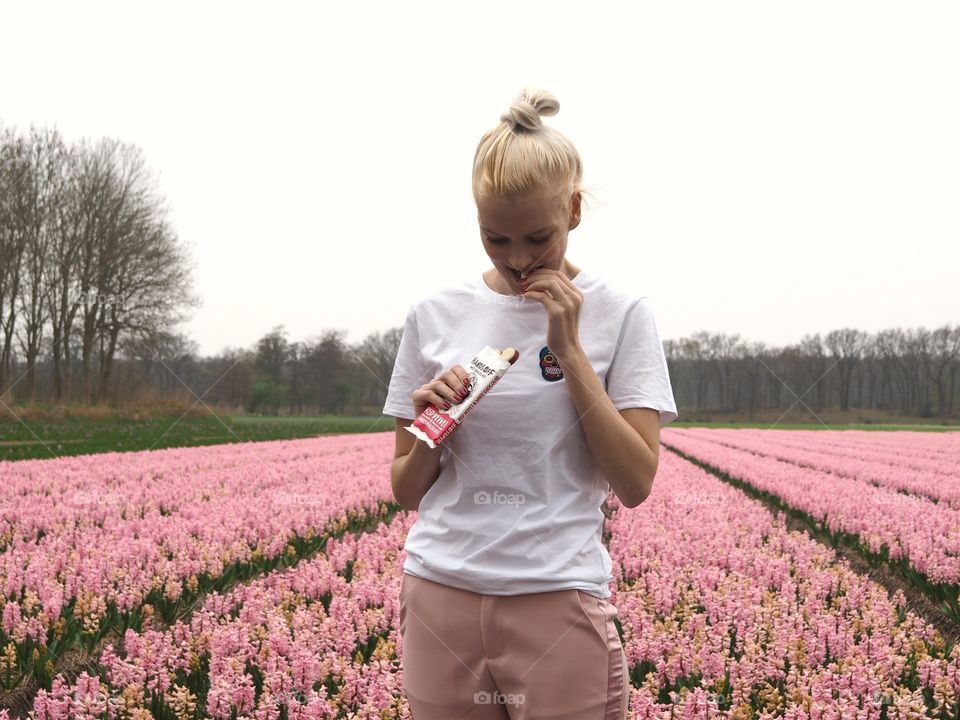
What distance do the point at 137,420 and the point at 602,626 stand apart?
112ft

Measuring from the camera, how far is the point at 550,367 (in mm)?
1537

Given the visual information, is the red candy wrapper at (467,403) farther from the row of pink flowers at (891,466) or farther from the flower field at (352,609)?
the row of pink flowers at (891,466)

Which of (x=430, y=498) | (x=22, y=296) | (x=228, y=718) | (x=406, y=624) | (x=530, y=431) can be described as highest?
(x=22, y=296)

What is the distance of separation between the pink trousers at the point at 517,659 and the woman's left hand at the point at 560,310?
1.51 feet

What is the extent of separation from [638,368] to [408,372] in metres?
0.52

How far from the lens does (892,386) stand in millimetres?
80500

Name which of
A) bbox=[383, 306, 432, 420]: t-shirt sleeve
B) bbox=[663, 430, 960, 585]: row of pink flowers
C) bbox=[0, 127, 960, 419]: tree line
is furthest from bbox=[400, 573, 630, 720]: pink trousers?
bbox=[0, 127, 960, 419]: tree line

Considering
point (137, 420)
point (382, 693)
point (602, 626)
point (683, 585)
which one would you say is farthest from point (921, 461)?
point (137, 420)

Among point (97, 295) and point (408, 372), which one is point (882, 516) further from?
point (97, 295)

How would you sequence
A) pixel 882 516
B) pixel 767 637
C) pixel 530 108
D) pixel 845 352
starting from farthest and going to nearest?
1. pixel 845 352
2. pixel 882 516
3. pixel 767 637
4. pixel 530 108

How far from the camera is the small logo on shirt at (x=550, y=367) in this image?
1531 millimetres

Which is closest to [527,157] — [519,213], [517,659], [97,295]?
[519,213]

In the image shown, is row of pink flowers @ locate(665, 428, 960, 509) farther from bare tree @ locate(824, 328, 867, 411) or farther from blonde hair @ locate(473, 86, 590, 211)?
bare tree @ locate(824, 328, 867, 411)

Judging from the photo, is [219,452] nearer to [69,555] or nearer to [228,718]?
[69,555]
